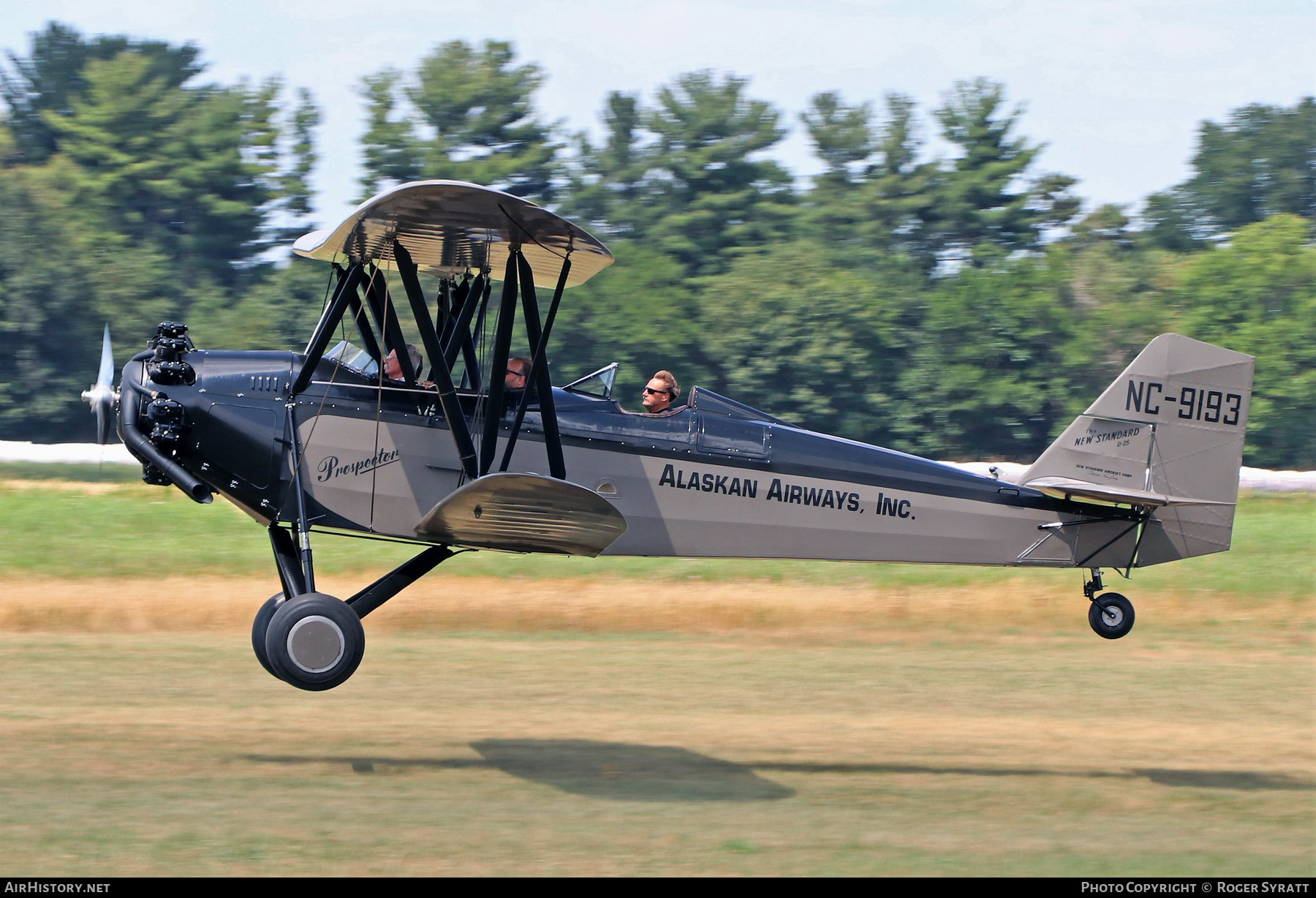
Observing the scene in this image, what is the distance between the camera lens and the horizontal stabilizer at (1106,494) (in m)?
8.98

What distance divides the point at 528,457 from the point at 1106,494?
3933mm

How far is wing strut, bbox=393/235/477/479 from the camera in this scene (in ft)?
26.6

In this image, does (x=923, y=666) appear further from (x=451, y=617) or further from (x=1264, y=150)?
(x=1264, y=150)

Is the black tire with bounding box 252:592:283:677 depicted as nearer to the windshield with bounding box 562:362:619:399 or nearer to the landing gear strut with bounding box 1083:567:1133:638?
the windshield with bounding box 562:362:619:399

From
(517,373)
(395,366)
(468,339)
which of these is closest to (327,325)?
(395,366)

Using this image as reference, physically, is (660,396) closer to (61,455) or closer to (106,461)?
(106,461)

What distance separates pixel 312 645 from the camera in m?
7.65

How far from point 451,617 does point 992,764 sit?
25.5ft

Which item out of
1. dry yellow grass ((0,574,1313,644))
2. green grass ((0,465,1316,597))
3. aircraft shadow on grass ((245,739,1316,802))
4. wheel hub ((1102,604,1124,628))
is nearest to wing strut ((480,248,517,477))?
aircraft shadow on grass ((245,739,1316,802))

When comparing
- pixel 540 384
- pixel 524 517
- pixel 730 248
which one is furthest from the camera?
pixel 730 248

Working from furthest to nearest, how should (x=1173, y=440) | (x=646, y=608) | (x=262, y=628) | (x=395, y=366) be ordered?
1. (x=646, y=608)
2. (x=1173, y=440)
3. (x=395, y=366)
4. (x=262, y=628)

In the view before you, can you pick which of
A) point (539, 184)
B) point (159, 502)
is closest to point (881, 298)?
point (539, 184)

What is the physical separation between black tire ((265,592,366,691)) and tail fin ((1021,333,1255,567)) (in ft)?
16.0
